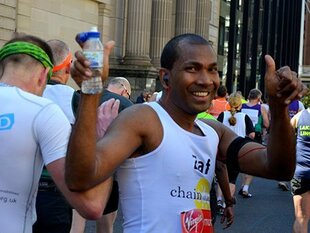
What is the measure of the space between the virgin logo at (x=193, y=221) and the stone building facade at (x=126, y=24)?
45.9ft

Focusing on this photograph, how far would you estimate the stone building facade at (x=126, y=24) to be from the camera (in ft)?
58.3

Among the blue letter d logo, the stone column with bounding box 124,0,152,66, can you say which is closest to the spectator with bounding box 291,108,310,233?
the blue letter d logo

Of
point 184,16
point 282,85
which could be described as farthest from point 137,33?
point 282,85

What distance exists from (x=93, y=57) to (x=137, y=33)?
20.2 metres

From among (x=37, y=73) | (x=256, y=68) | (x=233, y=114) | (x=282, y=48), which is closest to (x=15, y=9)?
(x=233, y=114)

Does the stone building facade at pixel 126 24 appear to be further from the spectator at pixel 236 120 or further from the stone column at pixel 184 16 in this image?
the spectator at pixel 236 120

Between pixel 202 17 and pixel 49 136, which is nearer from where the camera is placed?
pixel 49 136

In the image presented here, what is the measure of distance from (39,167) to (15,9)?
43.6 feet

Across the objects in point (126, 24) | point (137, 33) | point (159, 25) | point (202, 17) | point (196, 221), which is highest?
point (202, 17)

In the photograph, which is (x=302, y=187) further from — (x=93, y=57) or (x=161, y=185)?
(x=93, y=57)

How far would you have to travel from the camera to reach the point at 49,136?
9.90ft

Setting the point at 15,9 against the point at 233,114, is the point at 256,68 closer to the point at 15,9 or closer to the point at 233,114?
the point at 15,9

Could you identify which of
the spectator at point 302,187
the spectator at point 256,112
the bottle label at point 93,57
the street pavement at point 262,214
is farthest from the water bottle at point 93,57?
the spectator at point 256,112

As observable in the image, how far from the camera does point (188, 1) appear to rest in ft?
84.1
